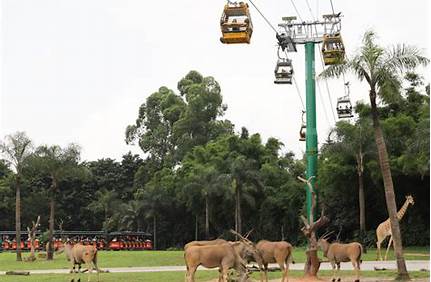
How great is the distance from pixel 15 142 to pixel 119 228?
2583 cm

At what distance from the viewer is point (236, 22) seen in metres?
18.3

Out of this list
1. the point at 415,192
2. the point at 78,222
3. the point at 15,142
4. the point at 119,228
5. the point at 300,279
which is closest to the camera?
the point at 300,279

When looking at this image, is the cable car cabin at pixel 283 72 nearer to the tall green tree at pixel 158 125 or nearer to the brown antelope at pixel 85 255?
the brown antelope at pixel 85 255

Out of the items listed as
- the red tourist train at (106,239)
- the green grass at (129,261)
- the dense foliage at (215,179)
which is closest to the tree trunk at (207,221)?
the dense foliage at (215,179)

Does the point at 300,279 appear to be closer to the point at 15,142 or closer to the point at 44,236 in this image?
the point at 15,142

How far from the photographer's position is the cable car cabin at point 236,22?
1830 cm

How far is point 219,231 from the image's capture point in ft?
167

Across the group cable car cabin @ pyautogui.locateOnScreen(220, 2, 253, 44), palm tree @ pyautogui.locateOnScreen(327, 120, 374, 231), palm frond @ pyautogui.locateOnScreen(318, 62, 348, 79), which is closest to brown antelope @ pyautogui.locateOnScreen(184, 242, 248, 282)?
palm frond @ pyautogui.locateOnScreen(318, 62, 348, 79)

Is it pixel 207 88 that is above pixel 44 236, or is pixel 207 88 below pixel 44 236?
above

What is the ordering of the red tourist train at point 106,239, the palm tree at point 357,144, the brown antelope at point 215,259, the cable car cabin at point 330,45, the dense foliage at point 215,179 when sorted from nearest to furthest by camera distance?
the brown antelope at point 215,259 < the cable car cabin at point 330,45 < the palm tree at point 357,144 < the dense foliage at point 215,179 < the red tourist train at point 106,239

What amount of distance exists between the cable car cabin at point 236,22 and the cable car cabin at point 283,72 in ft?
28.0

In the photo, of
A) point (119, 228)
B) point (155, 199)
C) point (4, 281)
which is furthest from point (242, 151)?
point (4, 281)

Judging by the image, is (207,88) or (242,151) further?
(207,88)

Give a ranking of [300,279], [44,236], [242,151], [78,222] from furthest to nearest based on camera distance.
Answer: [78,222], [242,151], [44,236], [300,279]
